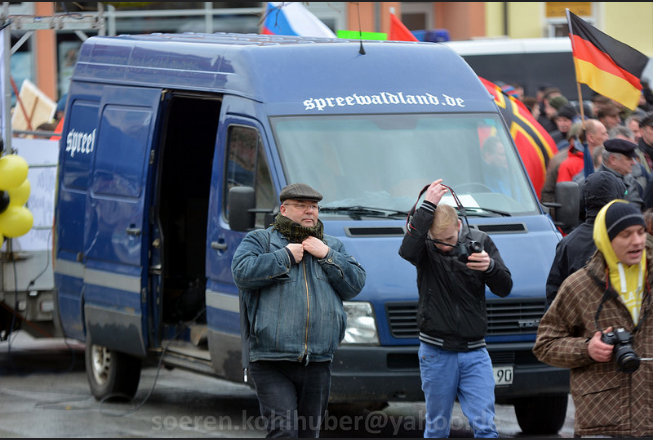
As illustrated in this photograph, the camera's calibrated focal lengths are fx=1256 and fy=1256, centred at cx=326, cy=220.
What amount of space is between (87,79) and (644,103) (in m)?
7.37

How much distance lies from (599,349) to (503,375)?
2.85 m

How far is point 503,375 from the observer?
26.4 ft

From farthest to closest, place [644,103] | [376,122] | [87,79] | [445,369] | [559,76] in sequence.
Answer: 1. [559,76]
2. [644,103]
3. [87,79]
4. [376,122]
5. [445,369]

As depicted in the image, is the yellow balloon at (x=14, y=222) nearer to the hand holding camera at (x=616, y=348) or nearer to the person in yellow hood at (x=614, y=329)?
the person in yellow hood at (x=614, y=329)

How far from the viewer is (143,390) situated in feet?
36.6

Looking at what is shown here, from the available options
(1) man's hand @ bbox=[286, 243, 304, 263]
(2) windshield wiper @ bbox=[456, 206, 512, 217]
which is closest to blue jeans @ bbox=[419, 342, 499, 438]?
(1) man's hand @ bbox=[286, 243, 304, 263]

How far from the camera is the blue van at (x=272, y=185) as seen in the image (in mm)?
8086

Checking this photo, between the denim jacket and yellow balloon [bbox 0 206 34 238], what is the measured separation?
15.5 feet

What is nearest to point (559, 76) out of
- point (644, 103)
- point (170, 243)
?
point (644, 103)

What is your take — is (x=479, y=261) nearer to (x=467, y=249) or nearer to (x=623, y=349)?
(x=467, y=249)

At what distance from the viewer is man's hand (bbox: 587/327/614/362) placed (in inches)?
206

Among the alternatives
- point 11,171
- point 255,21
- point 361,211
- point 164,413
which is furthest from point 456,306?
point 255,21

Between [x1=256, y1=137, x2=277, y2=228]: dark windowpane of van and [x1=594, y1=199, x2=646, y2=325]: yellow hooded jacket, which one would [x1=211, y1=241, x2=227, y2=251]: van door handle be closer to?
[x1=256, y1=137, x2=277, y2=228]: dark windowpane of van

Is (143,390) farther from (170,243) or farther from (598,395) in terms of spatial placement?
(598,395)
